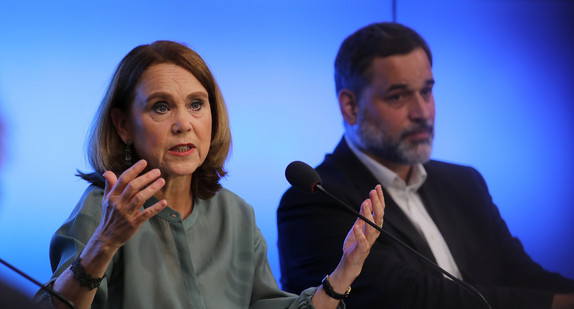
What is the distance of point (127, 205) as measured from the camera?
1.64 m

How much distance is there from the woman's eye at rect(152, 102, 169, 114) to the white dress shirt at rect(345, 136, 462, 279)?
3.38 ft

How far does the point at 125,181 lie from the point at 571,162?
10.0 feet

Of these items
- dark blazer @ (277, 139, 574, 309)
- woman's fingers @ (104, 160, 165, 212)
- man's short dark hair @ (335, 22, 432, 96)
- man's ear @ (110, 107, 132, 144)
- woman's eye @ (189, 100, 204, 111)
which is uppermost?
man's short dark hair @ (335, 22, 432, 96)

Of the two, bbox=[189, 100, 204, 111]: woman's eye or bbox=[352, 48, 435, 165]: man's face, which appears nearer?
bbox=[189, 100, 204, 111]: woman's eye

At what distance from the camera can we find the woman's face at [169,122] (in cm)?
198

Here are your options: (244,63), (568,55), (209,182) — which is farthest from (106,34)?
(568,55)

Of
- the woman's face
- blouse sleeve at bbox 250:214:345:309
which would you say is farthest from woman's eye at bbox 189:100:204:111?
blouse sleeve at bbox 250:214:345:309

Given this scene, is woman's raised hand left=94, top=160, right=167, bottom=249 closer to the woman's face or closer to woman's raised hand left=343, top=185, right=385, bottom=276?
the woman's face

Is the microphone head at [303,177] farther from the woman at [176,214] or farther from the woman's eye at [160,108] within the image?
the woman's eye at [160,108]

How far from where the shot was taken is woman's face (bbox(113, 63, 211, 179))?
6.51 feet

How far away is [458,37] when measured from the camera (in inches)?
150

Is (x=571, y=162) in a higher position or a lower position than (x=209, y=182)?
lower

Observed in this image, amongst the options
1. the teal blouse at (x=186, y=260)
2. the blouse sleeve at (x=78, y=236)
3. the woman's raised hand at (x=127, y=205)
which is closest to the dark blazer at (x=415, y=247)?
the teal blouse at (x=186, y=260)

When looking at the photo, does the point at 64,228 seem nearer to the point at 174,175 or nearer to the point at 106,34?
the point at 174,175
